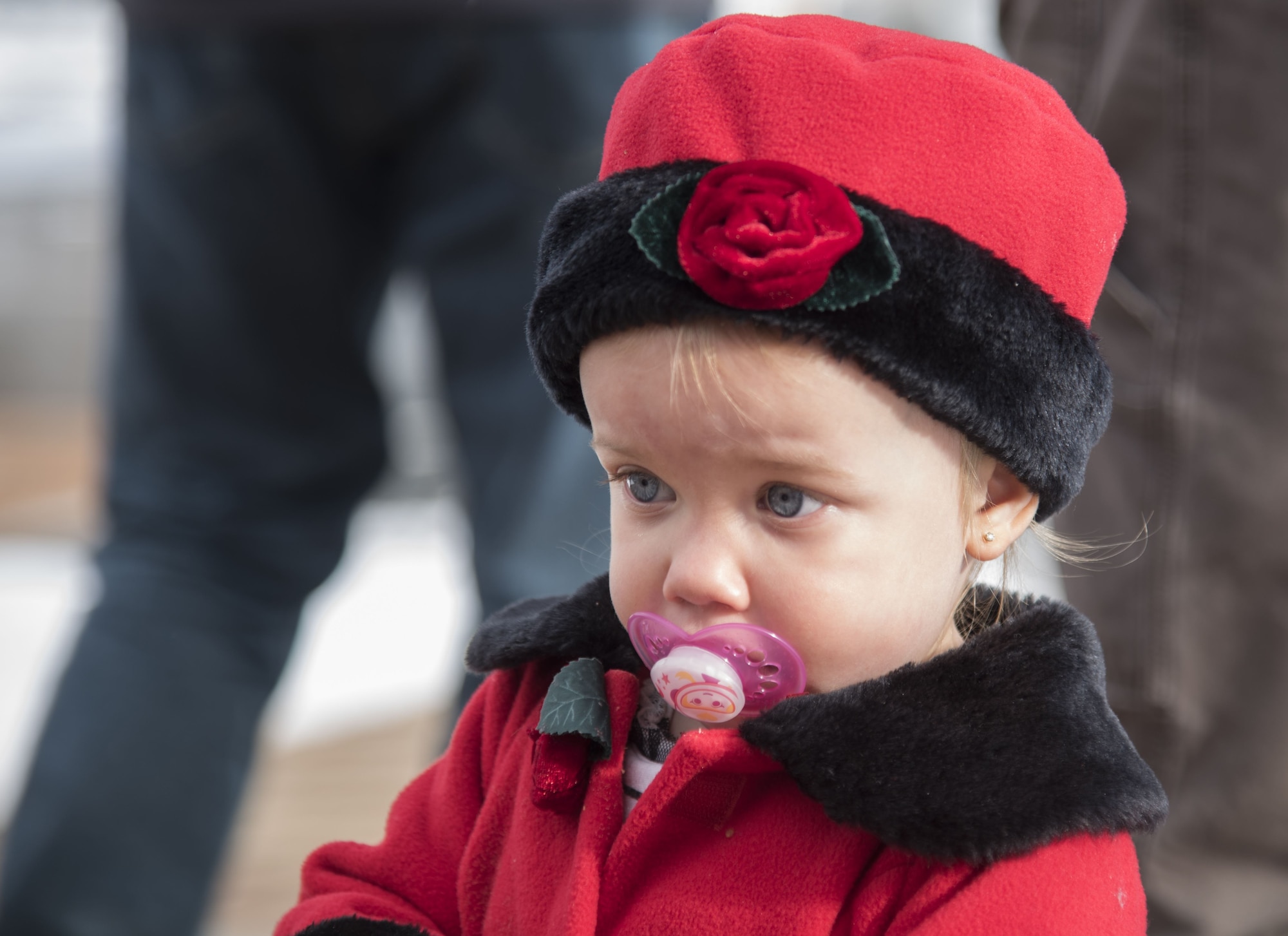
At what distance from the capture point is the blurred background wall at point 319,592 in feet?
7.62

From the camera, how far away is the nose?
79cm

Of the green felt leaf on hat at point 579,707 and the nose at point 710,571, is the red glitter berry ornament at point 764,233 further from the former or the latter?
the green felt leaf on hat at point 579,707

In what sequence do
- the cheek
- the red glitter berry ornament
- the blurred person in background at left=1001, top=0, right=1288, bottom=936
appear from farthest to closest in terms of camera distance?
the blurred person in background at left=1001, top=0, right=1288, bottom=936 < the cheek < the red glitter berry ornament

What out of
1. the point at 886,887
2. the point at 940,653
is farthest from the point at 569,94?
the point at 886,887

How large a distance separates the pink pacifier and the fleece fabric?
0.07ft

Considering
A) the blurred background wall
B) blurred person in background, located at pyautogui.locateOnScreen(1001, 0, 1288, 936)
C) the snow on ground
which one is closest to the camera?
blurred person in background, located at pyautogui.locateOnScreen(1001, 0, 1288, 936)

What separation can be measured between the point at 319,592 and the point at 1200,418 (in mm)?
1099

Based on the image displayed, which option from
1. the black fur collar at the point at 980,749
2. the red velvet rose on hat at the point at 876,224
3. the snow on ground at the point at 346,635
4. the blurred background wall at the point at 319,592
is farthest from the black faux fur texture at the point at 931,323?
the snow on ground at the point at 346,635

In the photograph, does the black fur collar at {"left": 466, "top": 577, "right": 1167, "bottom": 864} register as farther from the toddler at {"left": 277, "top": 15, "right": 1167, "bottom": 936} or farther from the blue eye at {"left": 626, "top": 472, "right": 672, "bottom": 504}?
the blue eye at {"left": 626, "top": 472, "right": 672, "bottom": 504}

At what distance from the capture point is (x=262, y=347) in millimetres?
1584

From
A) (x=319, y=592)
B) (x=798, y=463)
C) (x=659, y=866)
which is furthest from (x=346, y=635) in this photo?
(x=798, y=463)

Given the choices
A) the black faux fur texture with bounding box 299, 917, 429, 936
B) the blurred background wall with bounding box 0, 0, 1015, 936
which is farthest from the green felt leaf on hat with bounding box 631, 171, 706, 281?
the black faux fur texture with bounding box 299, 917, 429, 936

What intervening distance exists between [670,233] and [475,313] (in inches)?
28.7

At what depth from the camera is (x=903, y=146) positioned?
2.52ft
